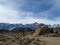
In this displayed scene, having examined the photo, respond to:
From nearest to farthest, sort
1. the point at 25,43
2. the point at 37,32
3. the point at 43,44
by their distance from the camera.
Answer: the point at 43,44, the point at 25,43, the point at 37,32

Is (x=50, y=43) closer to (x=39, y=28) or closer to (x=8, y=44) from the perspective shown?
(x=8, y=44)

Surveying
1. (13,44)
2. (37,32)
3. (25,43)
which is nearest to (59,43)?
(25,43)

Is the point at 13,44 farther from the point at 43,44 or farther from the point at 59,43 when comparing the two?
the point at 59,43

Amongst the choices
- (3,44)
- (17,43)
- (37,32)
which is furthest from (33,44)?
(37,32)

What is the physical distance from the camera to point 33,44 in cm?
1284

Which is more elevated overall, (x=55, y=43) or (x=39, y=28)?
(x=39, y=28)

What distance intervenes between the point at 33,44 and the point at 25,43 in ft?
2.19

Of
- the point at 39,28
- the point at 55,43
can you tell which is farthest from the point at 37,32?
the point at 55,43

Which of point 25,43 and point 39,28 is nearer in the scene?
point 25,43

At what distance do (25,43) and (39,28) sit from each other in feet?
23.6

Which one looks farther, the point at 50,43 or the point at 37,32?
the point at 37,32

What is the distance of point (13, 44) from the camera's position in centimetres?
1288

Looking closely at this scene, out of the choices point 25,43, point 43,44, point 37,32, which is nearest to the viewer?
point 43,44

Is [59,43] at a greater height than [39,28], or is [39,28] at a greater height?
[39,28]
